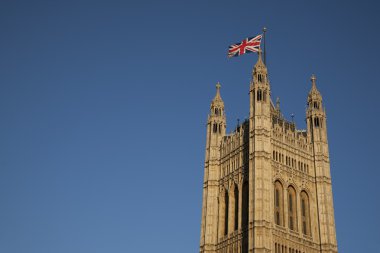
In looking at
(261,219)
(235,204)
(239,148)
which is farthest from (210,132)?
(261,219)

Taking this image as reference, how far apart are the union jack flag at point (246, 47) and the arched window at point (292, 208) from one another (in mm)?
18138

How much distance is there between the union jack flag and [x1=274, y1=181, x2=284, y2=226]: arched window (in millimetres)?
17460

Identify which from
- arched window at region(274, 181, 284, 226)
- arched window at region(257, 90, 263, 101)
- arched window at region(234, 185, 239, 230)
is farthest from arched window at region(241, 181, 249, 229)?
arched window at region(257, 90, 263, 101)

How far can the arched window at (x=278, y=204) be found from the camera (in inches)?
2433

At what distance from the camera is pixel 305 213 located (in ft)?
214

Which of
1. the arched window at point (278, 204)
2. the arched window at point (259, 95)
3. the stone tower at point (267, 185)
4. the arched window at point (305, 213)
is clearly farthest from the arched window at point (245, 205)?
the arched window at point (259, 95)

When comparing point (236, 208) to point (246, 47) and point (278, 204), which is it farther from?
point (246, 47)

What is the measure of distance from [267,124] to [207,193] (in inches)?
456

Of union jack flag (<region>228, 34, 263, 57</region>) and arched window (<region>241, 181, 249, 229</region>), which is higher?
union jack flag (<region>228, 34, 263, 57</region>)

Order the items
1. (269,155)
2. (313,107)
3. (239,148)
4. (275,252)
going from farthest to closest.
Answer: (313,107) < (239,148) < (269,155) < (275,252)

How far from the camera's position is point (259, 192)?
60.6 metres

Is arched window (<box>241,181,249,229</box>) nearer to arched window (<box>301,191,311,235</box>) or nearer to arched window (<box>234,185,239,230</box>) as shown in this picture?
arched window (<box>234,185,239,230</box>)

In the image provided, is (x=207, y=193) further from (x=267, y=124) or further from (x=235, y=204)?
(x=267, y=124)

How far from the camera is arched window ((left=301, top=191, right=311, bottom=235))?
210 ft
